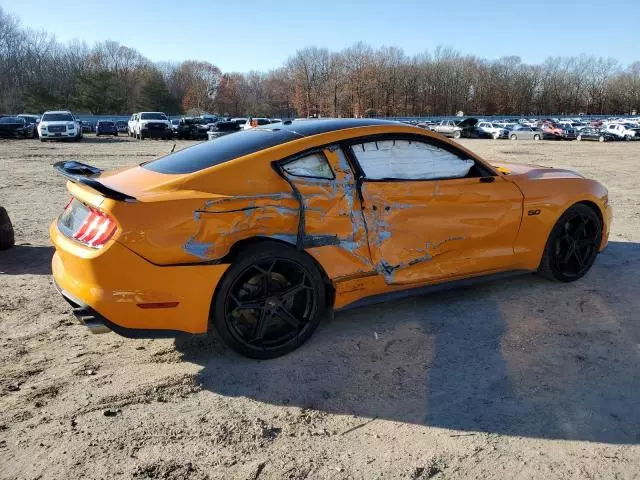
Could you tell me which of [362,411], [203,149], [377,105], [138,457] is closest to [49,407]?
[138,457]

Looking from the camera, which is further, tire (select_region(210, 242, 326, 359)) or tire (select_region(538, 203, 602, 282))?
tire (select_region(538, 203, 602, 282))

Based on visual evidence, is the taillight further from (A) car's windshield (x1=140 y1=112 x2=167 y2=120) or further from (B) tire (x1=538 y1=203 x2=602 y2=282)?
(A) car's windshield (x1=140 y1=112 x2=167 y2=120)

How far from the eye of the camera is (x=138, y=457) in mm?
2455

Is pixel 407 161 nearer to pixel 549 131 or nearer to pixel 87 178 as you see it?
pixel 87 178

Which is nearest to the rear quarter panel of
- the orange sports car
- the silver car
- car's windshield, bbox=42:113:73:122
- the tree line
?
the orange sports car

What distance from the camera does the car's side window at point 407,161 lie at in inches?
146

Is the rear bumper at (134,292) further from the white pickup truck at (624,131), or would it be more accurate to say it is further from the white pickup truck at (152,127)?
the white pickup truck at (624,131)

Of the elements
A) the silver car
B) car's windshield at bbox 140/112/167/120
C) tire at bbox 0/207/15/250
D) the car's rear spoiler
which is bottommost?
tire at bbox 0/207/15/250

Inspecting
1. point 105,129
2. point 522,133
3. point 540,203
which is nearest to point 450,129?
point 522,133

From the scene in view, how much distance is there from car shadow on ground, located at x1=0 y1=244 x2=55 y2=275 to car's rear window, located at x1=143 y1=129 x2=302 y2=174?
7.22 ft

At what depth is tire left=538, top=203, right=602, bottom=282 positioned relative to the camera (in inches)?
180

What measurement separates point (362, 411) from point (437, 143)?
7.10 ft

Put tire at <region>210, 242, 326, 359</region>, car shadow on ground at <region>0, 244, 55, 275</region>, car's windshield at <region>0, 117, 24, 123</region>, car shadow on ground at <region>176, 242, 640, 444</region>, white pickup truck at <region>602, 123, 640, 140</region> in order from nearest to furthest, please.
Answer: car shadow on ground at <region>176, 242, 640, 444</region> → tire at <region>210, 242, 326, 359</region> → car shadow on ground at <region>0, 244, 55, 275</region> → car's windshield at <region>0, 117, 24, 123</region> → white pickup truck at <region>602, 123, 640, 140</region>

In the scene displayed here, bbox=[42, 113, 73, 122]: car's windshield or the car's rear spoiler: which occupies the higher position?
bbox=[42, 113, 73, 122]: car's windshield
